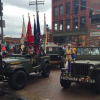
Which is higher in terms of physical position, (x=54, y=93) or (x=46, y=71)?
(x=46, y=71)

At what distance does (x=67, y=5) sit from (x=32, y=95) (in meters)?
26.0

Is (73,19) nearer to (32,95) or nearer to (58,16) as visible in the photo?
(58,16)

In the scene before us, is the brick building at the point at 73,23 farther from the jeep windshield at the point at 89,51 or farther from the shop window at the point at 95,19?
the jeep windshield at the point at 89,51

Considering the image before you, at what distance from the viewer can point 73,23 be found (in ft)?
90.3

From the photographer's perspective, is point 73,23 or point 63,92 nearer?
point 63,92

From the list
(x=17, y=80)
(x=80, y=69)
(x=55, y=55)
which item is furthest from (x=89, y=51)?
(x=55, y=55)

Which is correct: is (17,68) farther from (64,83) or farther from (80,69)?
(80,69)

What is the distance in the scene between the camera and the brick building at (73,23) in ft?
80.7

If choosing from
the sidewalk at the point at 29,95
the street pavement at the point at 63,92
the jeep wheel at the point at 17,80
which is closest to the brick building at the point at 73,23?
the street pavement at the point at 63,92

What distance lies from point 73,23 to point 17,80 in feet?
78.2

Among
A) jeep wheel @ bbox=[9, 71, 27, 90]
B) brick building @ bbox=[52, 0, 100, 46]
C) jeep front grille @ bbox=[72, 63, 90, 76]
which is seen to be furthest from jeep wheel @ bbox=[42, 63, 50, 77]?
brick building @ bbox=[52, 0, 100, 46]

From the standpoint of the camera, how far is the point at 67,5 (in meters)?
28.1

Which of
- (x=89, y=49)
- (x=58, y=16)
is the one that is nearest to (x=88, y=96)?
(x=89, y=49)

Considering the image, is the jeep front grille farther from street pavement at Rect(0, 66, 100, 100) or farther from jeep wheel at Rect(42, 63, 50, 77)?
jeep wheel at Rect(42, 63, 50, 77)
